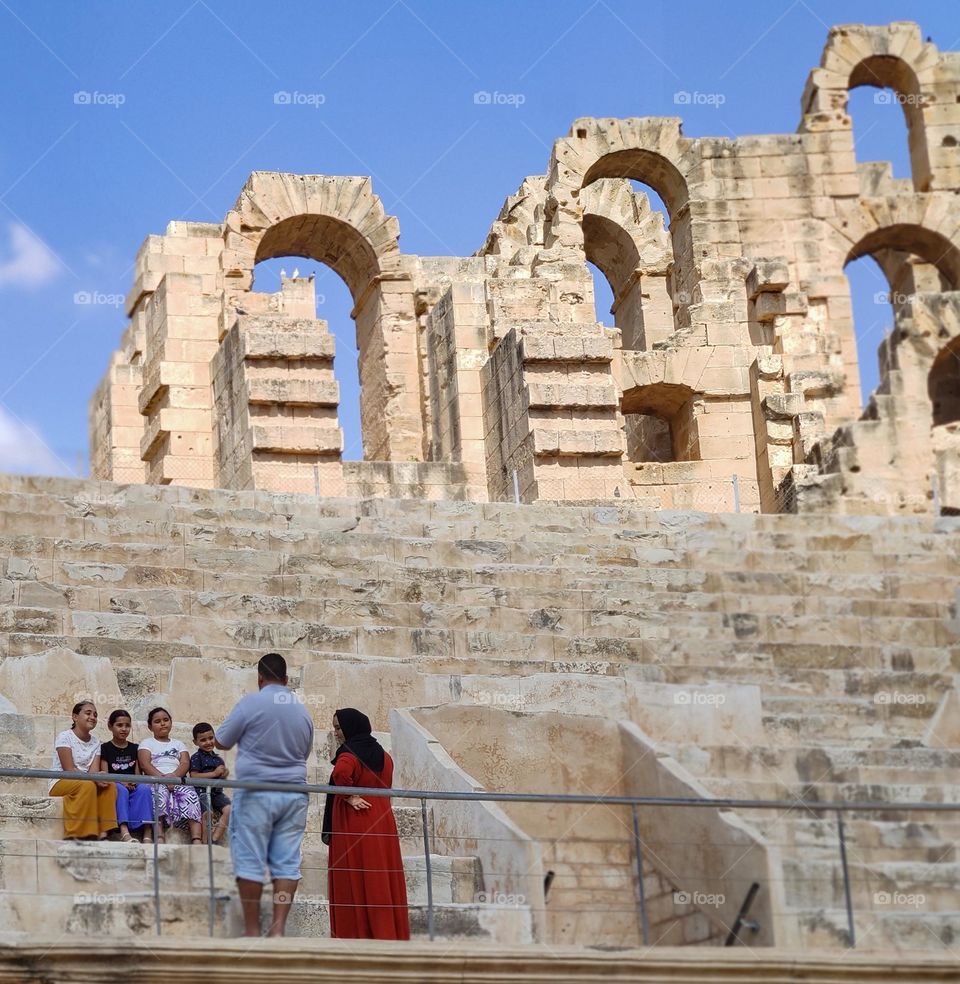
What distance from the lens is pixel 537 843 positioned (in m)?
9.89

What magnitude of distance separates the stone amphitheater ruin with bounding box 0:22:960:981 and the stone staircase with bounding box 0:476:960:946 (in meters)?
0.03

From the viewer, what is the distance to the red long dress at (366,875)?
9.04m

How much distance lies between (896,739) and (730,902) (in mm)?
3498

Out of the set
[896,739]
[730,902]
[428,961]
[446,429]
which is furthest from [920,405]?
[428,961]

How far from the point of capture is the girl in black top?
9.89m

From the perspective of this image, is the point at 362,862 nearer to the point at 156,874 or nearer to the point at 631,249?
the point at 156,874

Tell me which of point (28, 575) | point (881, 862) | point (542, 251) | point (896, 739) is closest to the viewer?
point (881, 862)

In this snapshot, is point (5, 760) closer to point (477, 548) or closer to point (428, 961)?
point (428, 961)

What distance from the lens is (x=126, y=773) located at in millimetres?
10352
